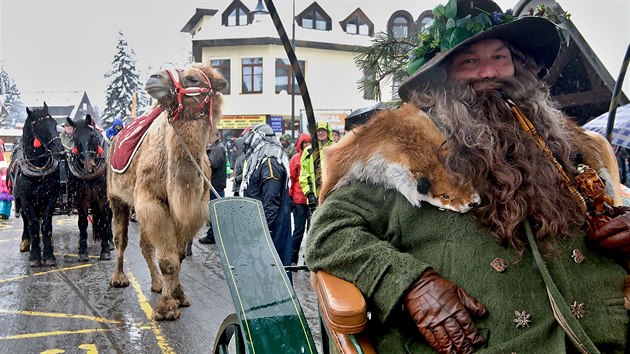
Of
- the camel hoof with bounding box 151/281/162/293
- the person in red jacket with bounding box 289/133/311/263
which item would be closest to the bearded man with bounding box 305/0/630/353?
the camel hoof with bounding box 151/281/162/293

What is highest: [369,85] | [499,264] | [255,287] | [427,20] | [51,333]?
[427,20]

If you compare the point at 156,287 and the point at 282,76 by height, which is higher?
the point at 282,76

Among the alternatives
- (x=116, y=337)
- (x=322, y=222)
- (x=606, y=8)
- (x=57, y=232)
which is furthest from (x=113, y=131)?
(x=322, y=222)

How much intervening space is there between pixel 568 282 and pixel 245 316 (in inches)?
50.1

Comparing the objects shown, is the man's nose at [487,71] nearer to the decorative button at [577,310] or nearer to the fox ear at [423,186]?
the fox ear at [423,186]

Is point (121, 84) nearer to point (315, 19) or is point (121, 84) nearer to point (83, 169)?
point (315, 19)

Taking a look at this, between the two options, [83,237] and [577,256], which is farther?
[83,237]

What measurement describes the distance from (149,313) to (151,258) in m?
0.65

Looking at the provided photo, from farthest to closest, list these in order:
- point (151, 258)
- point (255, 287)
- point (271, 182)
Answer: point (271, 182) < point (151, 258) < point (255, 287)

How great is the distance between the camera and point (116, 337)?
5.16 m

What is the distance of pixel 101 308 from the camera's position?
20.1 feet

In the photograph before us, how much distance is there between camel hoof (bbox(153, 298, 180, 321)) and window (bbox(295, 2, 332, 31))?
30.2 metres

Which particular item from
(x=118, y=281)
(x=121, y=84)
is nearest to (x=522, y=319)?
(x=118, y=281)

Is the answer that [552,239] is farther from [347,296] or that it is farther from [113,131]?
[113,131]
